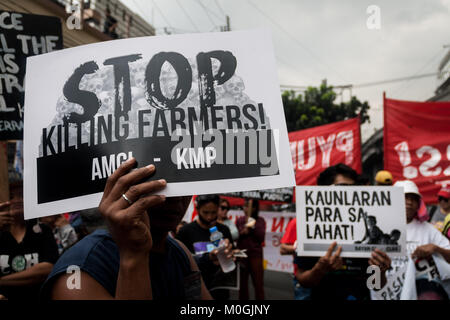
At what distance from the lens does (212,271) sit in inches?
147

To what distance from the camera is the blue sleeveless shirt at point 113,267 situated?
1189 mm

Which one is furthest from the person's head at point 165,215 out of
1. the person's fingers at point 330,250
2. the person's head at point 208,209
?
the person's head at point 208,209

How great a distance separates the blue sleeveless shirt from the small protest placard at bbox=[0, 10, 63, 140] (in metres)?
0.90

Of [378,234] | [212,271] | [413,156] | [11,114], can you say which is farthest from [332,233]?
[413,156]

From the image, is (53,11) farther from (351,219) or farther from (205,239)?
(351,219)

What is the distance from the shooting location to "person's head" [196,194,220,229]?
4.37 meters

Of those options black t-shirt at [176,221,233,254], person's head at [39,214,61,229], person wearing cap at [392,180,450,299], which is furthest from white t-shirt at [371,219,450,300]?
person's head at [39,214,61,229]

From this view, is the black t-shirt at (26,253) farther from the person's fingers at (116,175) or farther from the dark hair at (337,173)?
the dark hair at (337,173)

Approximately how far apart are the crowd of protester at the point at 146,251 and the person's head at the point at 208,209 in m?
0.01

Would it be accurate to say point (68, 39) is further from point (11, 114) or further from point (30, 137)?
point (30, 137)

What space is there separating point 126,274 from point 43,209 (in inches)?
15.3

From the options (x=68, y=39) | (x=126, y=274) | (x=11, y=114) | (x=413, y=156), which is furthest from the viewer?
(x=68, y=39)

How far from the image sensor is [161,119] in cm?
119

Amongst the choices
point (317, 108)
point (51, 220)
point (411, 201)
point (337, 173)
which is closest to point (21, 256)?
point (51, 220)
